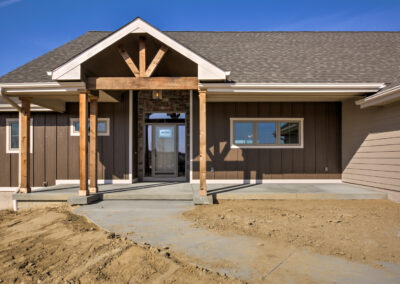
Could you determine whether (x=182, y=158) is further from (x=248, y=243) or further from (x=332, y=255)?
(x=332, y=255)

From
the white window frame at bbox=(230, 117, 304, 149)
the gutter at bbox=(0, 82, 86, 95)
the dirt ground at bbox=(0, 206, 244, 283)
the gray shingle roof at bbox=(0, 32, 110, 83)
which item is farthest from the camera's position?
the white window frame at bbox=(230, 117, 304, 149)

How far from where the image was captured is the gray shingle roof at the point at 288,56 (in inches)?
270

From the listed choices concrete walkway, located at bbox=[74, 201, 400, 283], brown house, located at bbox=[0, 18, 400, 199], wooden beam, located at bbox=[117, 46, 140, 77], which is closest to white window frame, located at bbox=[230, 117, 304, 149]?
brown house, located at bbox=[0, 18, 400, 199]

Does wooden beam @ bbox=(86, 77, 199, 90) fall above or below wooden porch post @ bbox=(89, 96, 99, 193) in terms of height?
above

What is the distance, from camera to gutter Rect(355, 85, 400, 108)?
562 cm

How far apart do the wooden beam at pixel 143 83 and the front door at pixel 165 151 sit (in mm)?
3128

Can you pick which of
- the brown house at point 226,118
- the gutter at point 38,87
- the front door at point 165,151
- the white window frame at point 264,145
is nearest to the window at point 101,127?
the brown house at point 226,118

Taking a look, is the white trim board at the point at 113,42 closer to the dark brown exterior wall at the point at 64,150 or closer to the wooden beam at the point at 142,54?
the wooden beam at the point at 142,54

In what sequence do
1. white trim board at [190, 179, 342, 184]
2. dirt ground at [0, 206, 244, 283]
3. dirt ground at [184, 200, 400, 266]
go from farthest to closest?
white trim board at [190, 179, 342, 184], dirt ground at [184, 200, 400, 266], dirt ground at [0, 206, 244, 283]

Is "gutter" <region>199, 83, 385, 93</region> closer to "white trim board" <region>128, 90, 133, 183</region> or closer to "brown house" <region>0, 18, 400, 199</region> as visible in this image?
"brown house" <region>0, 18, 400, 199</region>

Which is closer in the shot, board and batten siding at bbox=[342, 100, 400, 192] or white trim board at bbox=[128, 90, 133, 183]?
board and batten siding at bbox=[342, 100, 400, 192]

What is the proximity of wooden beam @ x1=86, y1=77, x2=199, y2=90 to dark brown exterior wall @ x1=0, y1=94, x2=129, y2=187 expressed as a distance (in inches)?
89.1

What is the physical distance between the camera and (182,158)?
8969mm

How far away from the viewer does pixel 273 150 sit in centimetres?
→ 820
